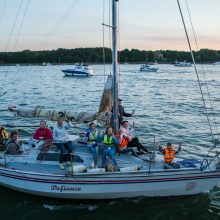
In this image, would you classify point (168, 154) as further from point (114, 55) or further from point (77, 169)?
point (114, 55)

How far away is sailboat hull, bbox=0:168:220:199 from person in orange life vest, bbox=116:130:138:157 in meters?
1.63

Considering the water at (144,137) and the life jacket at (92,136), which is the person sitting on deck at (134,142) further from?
the water at (144,137)

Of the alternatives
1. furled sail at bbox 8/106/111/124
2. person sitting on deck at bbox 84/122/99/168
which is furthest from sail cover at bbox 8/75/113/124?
person sitting on deck at bbox 84/122/99/168

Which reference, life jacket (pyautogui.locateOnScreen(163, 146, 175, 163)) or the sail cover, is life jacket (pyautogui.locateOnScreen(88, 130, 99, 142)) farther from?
life jacket (pyautogui.locateOnScreen(163, 146, 175, 163))

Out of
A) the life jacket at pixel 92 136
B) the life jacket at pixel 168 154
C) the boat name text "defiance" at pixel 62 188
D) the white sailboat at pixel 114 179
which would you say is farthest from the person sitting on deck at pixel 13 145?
the life jacket at pixel 168 154

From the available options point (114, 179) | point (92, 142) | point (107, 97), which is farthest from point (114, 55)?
point (114, 179)

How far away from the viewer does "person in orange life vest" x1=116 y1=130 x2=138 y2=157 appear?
1539 centimetres

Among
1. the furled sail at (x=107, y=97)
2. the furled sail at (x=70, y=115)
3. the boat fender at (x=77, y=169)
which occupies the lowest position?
the boat fender at (x=77, y=169)

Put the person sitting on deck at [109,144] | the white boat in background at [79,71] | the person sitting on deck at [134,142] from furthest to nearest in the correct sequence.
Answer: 1. the white boat in background at [79,71]
2. the person sitting on deck at [134,142]
3. the person sitting on deck at [109,144]

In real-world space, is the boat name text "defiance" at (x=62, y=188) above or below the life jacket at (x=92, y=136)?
below

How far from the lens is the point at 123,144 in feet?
50.6

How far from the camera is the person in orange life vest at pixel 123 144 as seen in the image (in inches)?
606

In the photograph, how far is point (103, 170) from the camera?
14.1 m

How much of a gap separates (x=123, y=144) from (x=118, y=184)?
6.25ft
